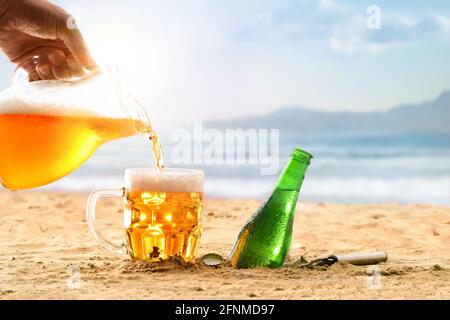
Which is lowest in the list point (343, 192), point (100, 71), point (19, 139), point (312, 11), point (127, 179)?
point (343, 192)

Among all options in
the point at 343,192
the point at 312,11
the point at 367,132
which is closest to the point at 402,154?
the point at 367,132

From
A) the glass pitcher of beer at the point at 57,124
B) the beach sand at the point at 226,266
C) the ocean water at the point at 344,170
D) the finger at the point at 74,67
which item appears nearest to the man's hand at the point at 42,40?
the finger at the point at 74,67

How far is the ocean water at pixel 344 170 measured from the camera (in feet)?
37.4

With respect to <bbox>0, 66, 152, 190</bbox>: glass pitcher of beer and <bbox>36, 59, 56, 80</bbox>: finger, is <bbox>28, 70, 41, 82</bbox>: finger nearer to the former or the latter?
<bbox>36, 59, 56, 80</bbox>: finger

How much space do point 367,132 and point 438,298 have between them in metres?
14.9

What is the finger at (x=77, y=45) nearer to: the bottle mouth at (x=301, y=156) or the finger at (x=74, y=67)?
the finger at (x=74, y=67)

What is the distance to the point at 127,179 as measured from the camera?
263 cm

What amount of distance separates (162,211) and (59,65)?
1.02 m

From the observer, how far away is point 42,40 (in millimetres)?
3217

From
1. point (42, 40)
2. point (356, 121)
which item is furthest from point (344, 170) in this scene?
point (42, 40)

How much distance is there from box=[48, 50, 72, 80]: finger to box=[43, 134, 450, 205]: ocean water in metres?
6.84

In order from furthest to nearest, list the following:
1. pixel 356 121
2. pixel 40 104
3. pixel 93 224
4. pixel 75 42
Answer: pixel 356 121
pixel 75 42
pixel 93 224
pixel 40 104

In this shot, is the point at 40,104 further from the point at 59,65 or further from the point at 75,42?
the point at 59,65

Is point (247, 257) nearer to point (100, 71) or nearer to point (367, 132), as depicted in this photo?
point (100, 71)
